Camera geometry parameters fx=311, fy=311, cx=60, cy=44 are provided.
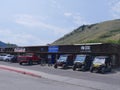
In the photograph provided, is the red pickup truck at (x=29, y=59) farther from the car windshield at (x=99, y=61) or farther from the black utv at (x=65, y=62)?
the car windshield at (x=99, y=61)

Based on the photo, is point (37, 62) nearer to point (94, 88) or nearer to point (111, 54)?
point (111, 54)

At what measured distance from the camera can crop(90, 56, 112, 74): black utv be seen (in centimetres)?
3550

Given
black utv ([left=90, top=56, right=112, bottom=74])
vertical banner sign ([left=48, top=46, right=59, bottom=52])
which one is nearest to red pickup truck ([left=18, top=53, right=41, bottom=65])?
vertical banner sign ([left=48, top=46, right=59, bottom=52])

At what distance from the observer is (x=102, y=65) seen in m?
35.9

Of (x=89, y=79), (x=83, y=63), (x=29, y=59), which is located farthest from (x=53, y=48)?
(x=89, y=79)

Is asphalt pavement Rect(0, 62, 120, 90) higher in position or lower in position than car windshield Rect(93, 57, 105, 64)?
lower

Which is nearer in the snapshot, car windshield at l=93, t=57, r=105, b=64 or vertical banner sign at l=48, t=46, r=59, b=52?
car windshield at l=93, t=57, r=105, b=64

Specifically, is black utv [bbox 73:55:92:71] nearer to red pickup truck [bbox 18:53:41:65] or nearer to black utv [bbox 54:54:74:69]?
black utv [bbox 54:54:74:69]

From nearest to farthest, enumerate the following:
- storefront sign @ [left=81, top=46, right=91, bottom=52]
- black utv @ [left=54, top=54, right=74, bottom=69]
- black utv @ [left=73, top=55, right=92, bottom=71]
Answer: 1. black utv @ [left=73, top=55, right=92, bottom=71]
2. black utv @ [left=54, top=54, right=74, bottom=69]
3. storefront sign @ [left=81, top=46, right=91, bottom=52]

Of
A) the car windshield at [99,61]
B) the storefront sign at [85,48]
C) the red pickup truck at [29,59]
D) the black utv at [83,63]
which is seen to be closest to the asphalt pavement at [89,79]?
the car windshield at [99,61]

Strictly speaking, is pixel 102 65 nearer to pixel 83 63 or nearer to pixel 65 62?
pixel 83 63

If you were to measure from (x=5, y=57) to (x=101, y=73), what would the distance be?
34218 millimetres

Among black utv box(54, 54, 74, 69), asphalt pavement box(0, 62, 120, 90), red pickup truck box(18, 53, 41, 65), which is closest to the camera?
asphalt pavement box(0, 62, 120, 90)

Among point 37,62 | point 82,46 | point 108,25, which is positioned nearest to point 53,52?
point 37,62
